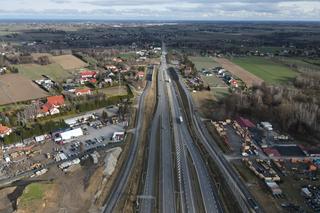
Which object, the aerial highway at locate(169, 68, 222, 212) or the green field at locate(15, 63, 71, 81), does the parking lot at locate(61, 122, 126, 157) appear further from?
the green field at locate(15, 63, 71, 81)

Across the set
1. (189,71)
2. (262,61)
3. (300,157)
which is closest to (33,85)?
(189,71)

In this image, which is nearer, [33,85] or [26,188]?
[26,188]

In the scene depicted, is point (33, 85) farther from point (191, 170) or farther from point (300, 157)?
point (300, 157)

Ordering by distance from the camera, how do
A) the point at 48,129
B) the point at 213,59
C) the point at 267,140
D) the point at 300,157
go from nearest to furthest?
the point at 300,157
the point at 267,140
the point at 48,129
the point at 213,59

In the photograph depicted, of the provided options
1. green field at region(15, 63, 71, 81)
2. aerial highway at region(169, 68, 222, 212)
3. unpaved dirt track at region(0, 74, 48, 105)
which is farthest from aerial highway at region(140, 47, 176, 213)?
green field at region(15, 63, 71, 81)

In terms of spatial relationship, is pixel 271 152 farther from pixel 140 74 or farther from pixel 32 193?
pixel 140 74

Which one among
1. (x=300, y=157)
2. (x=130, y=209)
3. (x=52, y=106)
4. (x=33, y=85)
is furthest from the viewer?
(x=33, y=85)
